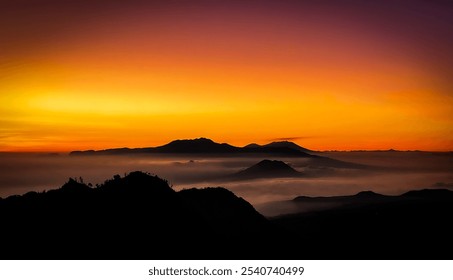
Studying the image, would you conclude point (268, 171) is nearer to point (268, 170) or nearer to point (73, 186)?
point (268, 170)

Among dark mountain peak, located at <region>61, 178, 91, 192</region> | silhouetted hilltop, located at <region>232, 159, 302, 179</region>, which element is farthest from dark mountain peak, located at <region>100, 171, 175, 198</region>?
silhouetted hilltop, located at <region>232, 159, 302, 179</region>

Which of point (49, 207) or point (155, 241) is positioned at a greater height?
point (49, 207)

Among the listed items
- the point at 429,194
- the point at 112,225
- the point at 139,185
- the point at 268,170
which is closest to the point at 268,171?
the point at 268,170

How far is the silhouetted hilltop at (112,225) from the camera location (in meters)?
9.05

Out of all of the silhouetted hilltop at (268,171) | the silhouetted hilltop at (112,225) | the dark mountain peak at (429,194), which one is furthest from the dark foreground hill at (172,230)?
the silhouetted hilltop at (268,171)

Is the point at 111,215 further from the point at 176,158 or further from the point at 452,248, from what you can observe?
the point at 452,248

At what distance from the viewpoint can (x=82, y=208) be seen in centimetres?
1030

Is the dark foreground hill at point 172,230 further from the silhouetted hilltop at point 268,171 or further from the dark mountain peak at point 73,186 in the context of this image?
the silhouetted hilltop at point 268,171

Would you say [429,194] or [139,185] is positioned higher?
[139,185]

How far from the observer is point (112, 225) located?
9.81 metres

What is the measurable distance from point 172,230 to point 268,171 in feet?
13.1
